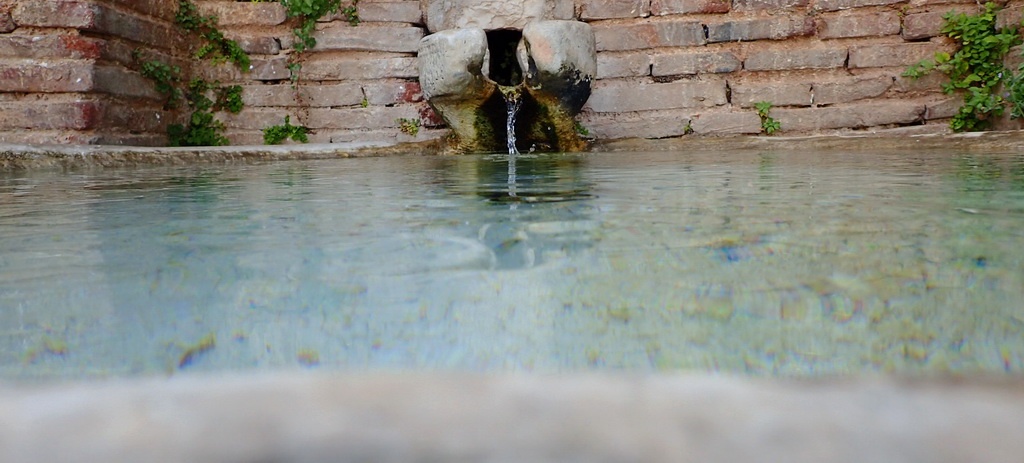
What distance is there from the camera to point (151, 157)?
4.07 metres

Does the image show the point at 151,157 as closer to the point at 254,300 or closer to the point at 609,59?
the point at 609,59

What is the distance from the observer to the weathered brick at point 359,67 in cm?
577

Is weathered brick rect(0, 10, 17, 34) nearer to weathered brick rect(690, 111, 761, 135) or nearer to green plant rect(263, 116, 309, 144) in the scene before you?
green plant rect(263, 116, 309, 144)

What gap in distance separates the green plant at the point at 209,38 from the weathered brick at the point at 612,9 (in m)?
2.68

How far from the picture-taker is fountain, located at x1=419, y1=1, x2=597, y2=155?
15.5 ft

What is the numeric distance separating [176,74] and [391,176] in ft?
11.4

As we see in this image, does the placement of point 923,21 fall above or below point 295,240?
above

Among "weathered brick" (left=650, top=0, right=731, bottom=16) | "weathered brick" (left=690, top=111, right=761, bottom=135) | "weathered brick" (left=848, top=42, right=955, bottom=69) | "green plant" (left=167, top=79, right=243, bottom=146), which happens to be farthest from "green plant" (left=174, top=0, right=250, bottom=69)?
"weathered brick" (left=848, top=42, right=955, bottom=69)

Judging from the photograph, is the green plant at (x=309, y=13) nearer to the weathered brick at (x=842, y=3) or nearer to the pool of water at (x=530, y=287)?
the weathered brick at (x=842, y=3)

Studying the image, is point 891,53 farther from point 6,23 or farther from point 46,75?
point 6,23

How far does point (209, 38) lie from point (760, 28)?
13.9 feet

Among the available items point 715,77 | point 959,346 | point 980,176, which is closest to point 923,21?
point 715,77

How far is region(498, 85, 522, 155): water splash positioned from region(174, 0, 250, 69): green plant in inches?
86.3

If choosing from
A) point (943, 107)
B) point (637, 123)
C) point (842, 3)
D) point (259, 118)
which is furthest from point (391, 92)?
point (943, 107)
